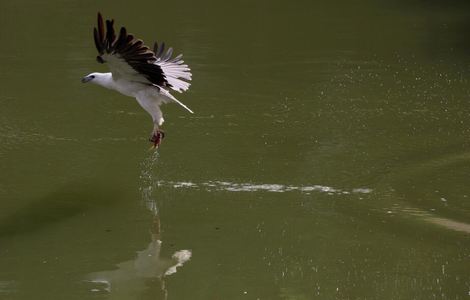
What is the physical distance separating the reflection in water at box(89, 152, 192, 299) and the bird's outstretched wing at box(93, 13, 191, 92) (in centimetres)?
139

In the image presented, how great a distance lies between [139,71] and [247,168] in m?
1.22

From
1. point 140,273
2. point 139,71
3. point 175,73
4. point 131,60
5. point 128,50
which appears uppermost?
point 128,50

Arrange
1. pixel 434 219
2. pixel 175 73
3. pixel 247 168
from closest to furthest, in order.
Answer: pixel 434 219 → pixel 247 168 → pixel 175 73

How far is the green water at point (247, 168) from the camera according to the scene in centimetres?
655

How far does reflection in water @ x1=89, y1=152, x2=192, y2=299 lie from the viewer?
6.27 meters

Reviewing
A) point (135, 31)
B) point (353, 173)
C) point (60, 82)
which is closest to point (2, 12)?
point (135, 31)

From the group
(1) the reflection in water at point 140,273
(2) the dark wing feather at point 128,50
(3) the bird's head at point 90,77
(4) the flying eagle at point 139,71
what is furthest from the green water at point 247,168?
(2) the dark wing feather at point 128,50

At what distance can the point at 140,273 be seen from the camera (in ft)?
21.5

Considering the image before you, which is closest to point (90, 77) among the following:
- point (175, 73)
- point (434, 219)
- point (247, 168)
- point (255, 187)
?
point (175, 73)

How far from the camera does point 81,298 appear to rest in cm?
612

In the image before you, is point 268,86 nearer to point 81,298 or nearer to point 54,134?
point 54,134

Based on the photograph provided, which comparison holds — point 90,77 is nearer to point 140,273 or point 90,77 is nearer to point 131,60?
point 131,60

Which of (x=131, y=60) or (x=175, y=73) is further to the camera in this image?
(x=175, y=73)

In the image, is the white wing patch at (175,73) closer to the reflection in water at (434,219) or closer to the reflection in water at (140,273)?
the reflection in water at (140,273)
